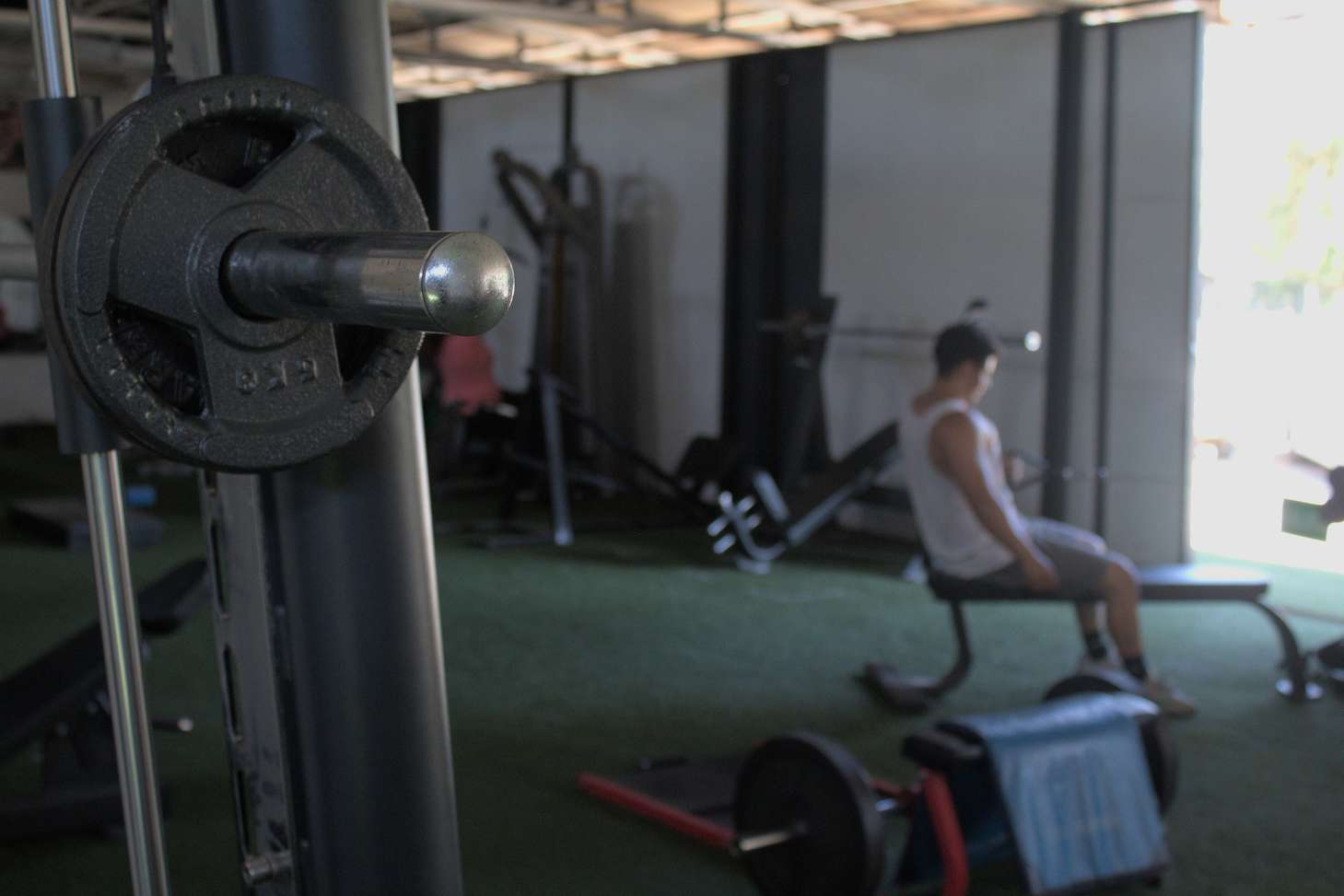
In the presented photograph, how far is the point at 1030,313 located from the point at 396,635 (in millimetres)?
4978

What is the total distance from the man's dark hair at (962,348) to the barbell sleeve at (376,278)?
2892mm

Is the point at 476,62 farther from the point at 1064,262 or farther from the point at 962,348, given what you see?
the point at 962,348

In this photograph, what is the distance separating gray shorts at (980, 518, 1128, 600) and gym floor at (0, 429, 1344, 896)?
1.19ft

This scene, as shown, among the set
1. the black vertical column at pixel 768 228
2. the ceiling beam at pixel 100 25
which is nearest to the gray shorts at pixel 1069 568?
the black vertical column at pixel 768 228

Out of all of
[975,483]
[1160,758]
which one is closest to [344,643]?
[1160,758]

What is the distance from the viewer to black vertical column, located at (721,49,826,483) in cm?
650

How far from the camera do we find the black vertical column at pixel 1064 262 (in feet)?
18.0

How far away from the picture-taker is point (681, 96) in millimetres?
7027

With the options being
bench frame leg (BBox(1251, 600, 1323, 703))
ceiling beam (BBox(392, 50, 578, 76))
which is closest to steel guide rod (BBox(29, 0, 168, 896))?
bench frame leg (BBox(1251, 600, 1323, 703))

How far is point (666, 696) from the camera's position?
3730mm

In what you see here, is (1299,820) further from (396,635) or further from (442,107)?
(442,107)

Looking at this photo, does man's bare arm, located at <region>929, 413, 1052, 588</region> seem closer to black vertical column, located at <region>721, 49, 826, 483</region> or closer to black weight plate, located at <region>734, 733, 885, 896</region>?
black weight plate, located at <region>734, 733, 885, 896</region>

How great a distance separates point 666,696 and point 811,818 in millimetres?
1346

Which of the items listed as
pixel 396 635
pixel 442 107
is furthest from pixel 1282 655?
pixel 442 107
